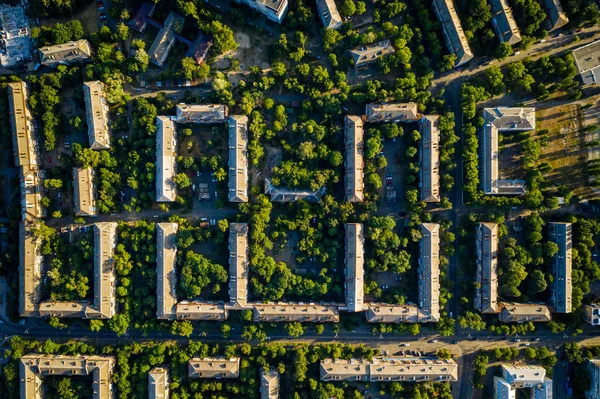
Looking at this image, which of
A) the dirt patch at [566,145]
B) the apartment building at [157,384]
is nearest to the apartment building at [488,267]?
the dirt patch at [566,145]

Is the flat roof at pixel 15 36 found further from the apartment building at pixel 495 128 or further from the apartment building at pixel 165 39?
the apartment building at pixel 495 128

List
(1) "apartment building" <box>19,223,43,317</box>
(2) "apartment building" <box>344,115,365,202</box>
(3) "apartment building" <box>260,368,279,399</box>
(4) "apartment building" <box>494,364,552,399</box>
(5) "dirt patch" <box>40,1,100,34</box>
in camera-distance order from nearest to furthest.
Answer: (2) "apartment building" <box>344,115,365,202</box> → (3) "apartment building" <box>260,368,279,399</box> → (4) "apartment building" <box>494,364,552,399</box> → (1) "apartment building" <box>19,223,43,317</box> → (5) "dirt patch" <box>40,1,100,34</box>

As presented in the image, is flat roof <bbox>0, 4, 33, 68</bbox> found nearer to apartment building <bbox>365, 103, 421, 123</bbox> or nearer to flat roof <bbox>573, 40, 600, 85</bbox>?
apartment building <bbox>365, 103, 421, 123</bbox>

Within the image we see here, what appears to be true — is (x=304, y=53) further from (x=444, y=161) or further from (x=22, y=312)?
(x=22, y=312)

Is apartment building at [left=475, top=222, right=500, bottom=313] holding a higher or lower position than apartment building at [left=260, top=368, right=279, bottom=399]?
higher

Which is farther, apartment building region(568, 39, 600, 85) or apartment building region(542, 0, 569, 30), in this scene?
apartment building region(568, 39, 600, 85)

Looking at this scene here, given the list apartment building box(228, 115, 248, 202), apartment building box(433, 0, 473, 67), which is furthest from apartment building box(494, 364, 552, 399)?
apartment building box(228, 115, 248, 202)
